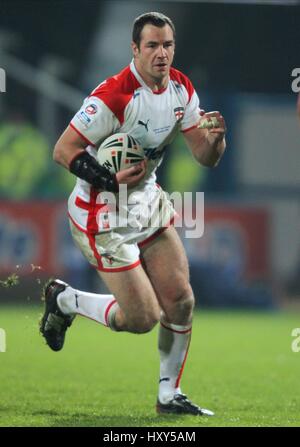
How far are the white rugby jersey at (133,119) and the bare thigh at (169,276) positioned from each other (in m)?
0.31

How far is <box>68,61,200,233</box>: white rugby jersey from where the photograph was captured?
246 inches

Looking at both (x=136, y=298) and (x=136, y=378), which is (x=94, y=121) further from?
(x=136, y=378)

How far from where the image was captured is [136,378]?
8.47 metres

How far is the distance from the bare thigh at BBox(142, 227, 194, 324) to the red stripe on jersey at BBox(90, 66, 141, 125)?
0.81 meters

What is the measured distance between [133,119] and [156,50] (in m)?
0.43

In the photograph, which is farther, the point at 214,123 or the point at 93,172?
the point at 214,123

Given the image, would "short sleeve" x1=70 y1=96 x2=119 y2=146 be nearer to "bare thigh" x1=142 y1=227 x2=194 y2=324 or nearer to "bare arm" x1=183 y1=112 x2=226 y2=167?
"bare arm" x1=183 y1=112 x2=226 y2=167

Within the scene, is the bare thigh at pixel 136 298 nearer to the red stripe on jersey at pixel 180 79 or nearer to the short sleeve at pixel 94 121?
the short sleeve at pixel 94 121

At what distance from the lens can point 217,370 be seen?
915 cm

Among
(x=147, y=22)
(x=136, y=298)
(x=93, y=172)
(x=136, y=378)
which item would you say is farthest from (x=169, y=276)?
(x=136, y=378)

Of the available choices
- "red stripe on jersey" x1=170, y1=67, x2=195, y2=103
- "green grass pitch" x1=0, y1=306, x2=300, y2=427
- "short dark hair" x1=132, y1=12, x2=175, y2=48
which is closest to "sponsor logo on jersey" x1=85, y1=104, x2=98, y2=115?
"short dark hair" x1=132, y1=12, x2=175, y2=48

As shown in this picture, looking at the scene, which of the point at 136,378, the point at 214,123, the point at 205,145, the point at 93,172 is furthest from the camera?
the point at 136,378

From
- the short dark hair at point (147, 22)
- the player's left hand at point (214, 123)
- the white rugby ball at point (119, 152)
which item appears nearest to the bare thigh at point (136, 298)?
the white rugby ball at point (119, 152)
